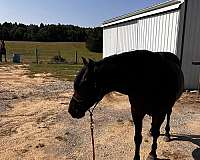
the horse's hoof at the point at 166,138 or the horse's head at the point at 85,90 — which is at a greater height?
the horse's head at the point at 85,90

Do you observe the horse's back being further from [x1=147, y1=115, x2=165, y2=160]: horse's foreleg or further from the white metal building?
the white metal building

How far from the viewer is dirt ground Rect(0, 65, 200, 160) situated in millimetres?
5148

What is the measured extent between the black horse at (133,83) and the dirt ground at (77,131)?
44.2 inches

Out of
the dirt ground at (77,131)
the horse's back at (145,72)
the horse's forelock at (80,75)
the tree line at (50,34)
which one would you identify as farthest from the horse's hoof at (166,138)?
the tree line at (50,34)

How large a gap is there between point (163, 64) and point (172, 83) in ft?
1.18

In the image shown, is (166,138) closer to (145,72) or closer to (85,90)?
(145,72)

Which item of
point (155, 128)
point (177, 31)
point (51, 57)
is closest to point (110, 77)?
point (155, 128)

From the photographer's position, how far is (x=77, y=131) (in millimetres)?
6293

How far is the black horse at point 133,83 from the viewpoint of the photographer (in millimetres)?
3598

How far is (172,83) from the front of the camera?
14.5 ft

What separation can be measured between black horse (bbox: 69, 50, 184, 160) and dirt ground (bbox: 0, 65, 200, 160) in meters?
1.12

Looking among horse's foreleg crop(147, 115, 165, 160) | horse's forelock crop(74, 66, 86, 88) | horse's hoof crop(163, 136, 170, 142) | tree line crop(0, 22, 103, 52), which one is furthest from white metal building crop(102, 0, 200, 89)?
tree line crop(0, 22, 103, 52)

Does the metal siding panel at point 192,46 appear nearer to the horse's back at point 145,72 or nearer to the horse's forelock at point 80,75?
the horse's back at point 145,72

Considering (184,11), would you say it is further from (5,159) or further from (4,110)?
(5,159)
